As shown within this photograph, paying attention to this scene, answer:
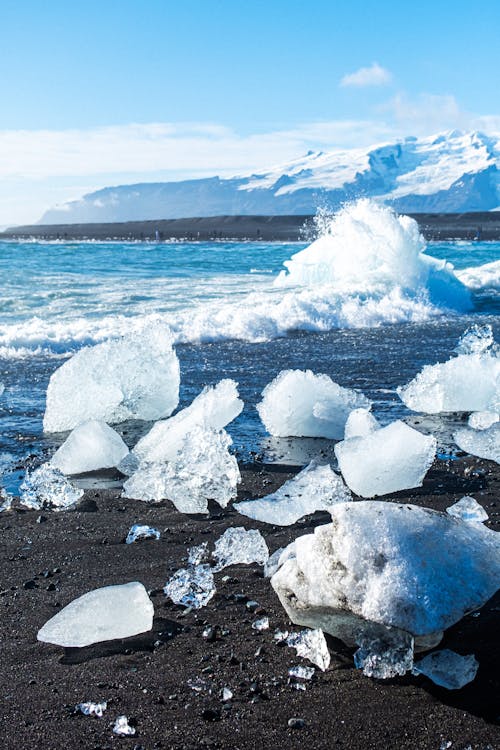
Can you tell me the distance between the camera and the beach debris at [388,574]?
1.97 m

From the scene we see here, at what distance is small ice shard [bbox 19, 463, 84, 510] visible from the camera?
350 centimetres

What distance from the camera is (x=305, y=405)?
184 inches

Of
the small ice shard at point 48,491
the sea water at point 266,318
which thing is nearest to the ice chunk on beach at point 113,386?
the sea water at point 266,318

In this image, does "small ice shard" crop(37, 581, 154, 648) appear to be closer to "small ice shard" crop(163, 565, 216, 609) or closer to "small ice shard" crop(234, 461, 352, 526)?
"small ice shard" crop(163, 565, 216, 609)

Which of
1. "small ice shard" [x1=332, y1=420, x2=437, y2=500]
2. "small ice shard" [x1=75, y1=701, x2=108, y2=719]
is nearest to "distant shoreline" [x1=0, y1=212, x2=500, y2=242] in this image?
"small ice shard" [x1=332, y1=420, x2=437, y2=500]

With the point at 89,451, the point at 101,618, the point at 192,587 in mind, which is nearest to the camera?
the point at 101,618

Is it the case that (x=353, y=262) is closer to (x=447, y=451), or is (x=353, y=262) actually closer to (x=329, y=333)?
(x=329, y=333)

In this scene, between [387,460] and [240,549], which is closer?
[240,549]

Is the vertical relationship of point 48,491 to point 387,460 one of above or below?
below

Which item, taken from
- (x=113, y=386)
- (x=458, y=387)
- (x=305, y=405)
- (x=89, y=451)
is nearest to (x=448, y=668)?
(x=89, y=451)

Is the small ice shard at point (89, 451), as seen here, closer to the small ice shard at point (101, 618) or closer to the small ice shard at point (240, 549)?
the small ice shard at point (240, 549)

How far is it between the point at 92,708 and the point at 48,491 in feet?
5.66

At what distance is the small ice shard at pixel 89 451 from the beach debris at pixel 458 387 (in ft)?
6.88

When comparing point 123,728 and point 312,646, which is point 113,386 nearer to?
point 312,646
